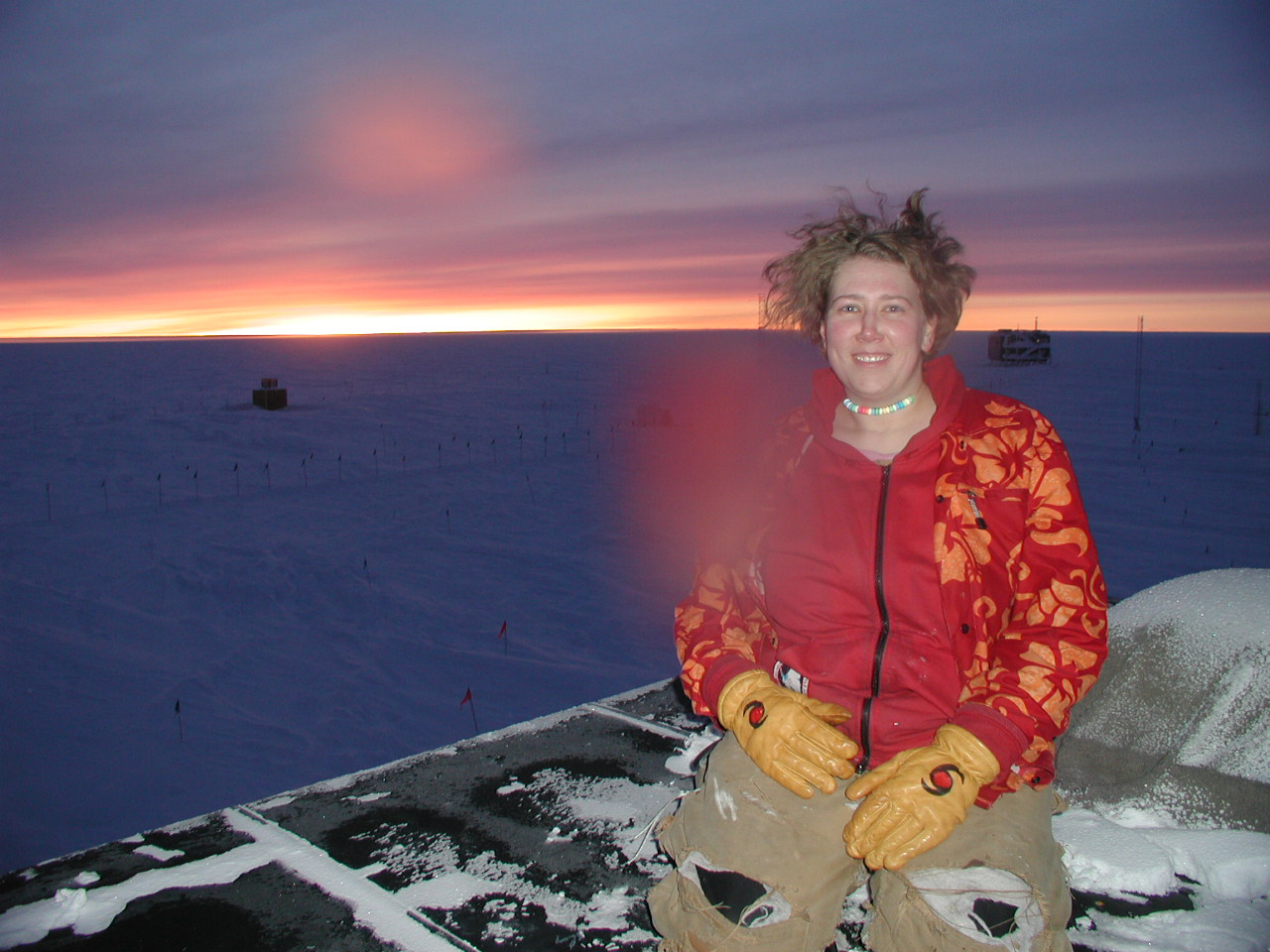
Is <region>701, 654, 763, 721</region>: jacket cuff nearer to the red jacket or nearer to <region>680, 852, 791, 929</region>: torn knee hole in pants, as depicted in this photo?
the red jacket

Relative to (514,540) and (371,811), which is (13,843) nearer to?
(371,811)

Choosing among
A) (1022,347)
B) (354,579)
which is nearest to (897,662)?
(354,579)

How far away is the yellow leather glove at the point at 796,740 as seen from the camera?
1.83m

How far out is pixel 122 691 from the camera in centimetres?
802

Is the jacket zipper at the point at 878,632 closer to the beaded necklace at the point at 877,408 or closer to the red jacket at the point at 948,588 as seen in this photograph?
the red jacket at the point at 948,588

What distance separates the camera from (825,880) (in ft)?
6.01

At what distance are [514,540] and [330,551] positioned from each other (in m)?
2.72

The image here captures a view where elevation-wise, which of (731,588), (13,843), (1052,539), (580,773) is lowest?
(13,843)

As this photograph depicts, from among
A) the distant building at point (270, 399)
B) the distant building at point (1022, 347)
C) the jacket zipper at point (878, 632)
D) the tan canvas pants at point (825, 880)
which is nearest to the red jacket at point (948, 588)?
the jacket zipper at point (878, 632)

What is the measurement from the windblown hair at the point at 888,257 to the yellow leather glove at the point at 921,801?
Answer: 1.01m

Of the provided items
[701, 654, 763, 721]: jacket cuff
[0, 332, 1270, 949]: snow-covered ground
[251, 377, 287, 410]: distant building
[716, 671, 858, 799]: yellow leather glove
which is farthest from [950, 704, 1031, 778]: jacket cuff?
[251, 377, 287, 410]: distant building

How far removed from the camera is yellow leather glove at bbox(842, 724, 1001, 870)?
1683 millimetres

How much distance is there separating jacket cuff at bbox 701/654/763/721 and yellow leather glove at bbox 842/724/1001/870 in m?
0.41

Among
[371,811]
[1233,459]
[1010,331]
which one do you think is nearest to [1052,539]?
[371,811]
